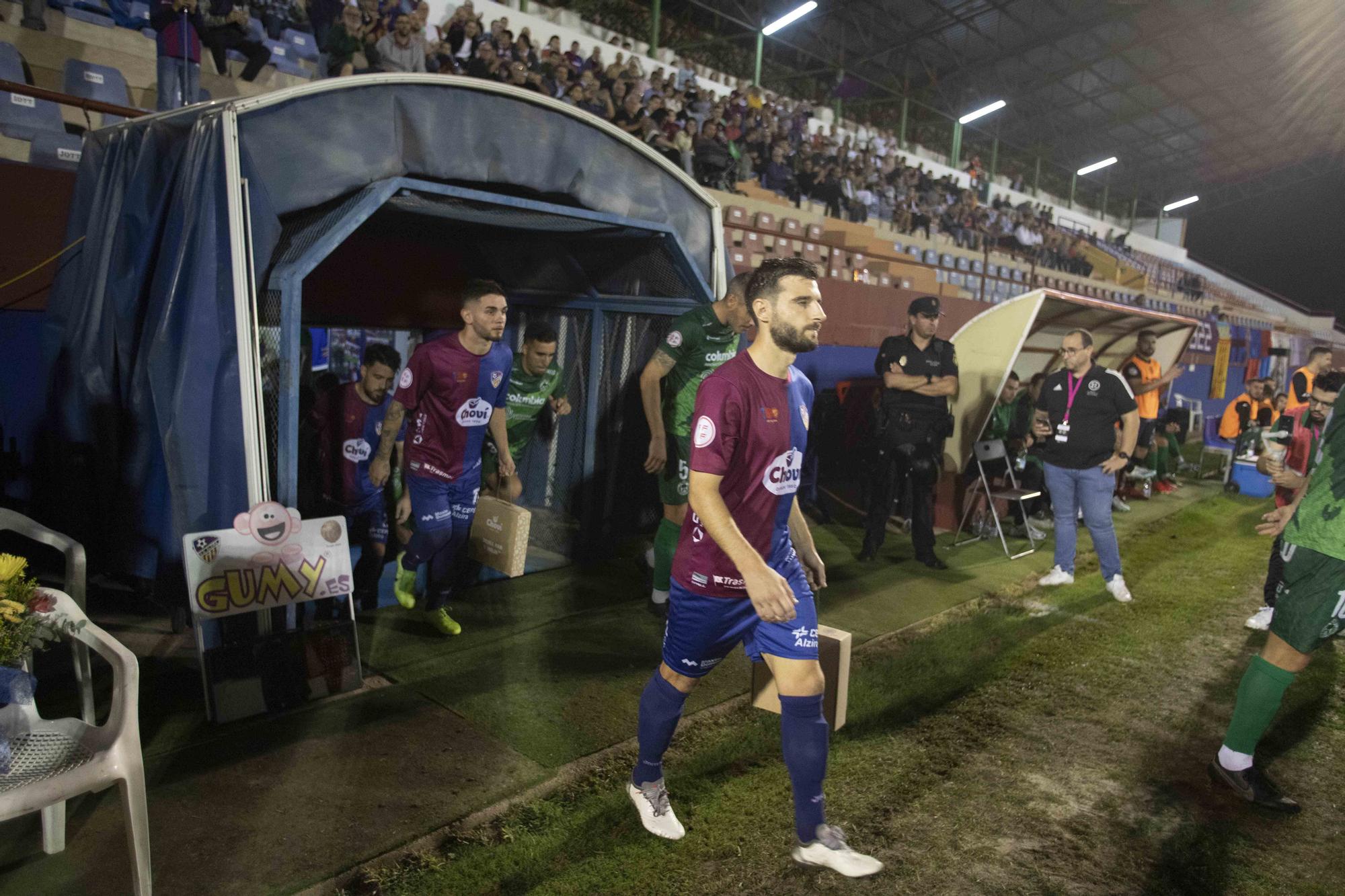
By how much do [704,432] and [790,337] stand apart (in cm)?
44

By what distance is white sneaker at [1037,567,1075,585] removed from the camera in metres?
6.80

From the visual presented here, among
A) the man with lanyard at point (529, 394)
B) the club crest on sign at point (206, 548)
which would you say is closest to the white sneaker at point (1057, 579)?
the man with lanyard at point (529, 394)

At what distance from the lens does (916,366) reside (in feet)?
23.0

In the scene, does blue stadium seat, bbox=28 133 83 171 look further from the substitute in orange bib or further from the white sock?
the substitute in orange bib

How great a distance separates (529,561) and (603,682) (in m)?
2.19

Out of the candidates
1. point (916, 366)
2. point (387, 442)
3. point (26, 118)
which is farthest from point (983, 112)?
point (387, 442)

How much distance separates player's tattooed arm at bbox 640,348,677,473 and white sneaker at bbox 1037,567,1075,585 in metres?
3.53

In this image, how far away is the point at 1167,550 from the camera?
8227mm

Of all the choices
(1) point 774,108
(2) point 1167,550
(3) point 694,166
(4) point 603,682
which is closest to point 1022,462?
(2) point 1167,550

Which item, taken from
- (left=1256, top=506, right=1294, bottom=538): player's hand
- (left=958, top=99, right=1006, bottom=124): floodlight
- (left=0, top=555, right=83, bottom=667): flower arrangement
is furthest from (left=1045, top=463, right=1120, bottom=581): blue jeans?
(left=958, top=99, right=1006, bottom=124): floodlight

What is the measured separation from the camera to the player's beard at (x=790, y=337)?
9.22ft

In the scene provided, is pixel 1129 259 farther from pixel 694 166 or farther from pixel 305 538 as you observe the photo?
pixel 305 538

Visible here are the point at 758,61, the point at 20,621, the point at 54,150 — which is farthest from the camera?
the point at 758,61

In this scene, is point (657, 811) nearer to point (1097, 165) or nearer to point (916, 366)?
point (916, 366)
